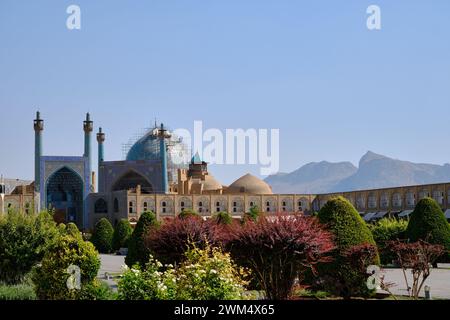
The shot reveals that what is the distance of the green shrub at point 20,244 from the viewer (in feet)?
60.9

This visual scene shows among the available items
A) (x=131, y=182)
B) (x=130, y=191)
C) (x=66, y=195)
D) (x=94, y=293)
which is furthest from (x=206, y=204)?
(x=94, y=293)

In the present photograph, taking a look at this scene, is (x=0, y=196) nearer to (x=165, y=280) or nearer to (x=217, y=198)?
(x=217, y=198)

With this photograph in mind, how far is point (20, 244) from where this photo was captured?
739 inches

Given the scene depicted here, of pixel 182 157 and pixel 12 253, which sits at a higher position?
pixel 182 157

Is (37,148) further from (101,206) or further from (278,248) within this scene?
(278,248)

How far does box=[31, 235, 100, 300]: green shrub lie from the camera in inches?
539

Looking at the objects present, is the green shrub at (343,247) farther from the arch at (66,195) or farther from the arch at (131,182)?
the arch at (131,182)

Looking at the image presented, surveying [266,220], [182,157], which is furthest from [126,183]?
[266,220]

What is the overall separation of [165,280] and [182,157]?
241ft

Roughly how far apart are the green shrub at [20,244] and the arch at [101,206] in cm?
5211

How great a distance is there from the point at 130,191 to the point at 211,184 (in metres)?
13.8

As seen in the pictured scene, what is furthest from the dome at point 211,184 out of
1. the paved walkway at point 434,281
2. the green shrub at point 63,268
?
the green shrub at point 63,268

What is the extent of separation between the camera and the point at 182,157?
83.8 meters

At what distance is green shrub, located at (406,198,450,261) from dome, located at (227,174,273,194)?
4902 cm
